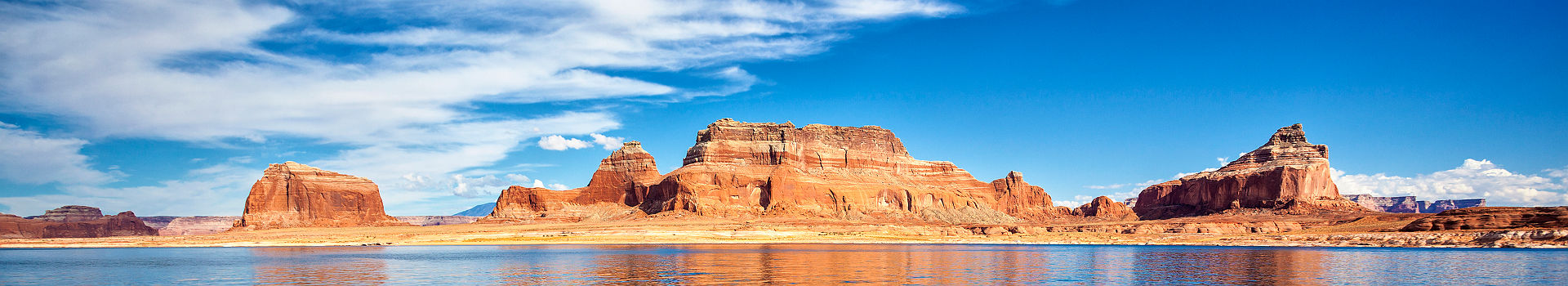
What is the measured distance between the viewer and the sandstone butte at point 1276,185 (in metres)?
173

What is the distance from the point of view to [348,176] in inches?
6462

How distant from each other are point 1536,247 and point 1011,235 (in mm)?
57190

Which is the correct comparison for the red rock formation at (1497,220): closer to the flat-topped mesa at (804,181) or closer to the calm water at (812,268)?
the calm water at (812,268)

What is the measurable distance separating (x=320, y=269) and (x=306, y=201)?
351 feet

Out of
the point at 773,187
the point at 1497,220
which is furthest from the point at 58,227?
the point at 1497,220

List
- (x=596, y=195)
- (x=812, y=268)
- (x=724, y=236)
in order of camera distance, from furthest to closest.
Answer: (x=596, y=195) → (x=724, y=236) → (x=812, y=268)

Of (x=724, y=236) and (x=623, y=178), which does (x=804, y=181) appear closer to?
(x=623, y=178)

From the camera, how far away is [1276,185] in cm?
17825

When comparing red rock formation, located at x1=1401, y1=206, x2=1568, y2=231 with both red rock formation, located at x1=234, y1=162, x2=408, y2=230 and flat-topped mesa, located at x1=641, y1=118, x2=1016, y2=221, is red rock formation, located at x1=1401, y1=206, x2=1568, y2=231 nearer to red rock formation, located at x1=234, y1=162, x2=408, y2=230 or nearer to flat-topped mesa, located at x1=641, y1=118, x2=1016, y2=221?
flat-topped mesa, located at x1=641, y1=118, x2=1016, y2=221

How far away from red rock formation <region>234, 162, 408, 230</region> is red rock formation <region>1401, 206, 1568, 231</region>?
135 meters

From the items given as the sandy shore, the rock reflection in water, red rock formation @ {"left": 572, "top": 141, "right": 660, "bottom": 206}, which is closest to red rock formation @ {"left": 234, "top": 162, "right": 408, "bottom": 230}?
the sandy shore

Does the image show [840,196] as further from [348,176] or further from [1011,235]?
[348,176]

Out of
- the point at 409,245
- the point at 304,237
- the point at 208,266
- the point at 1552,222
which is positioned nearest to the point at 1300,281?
the point at 208,266

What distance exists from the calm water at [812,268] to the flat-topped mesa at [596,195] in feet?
262
